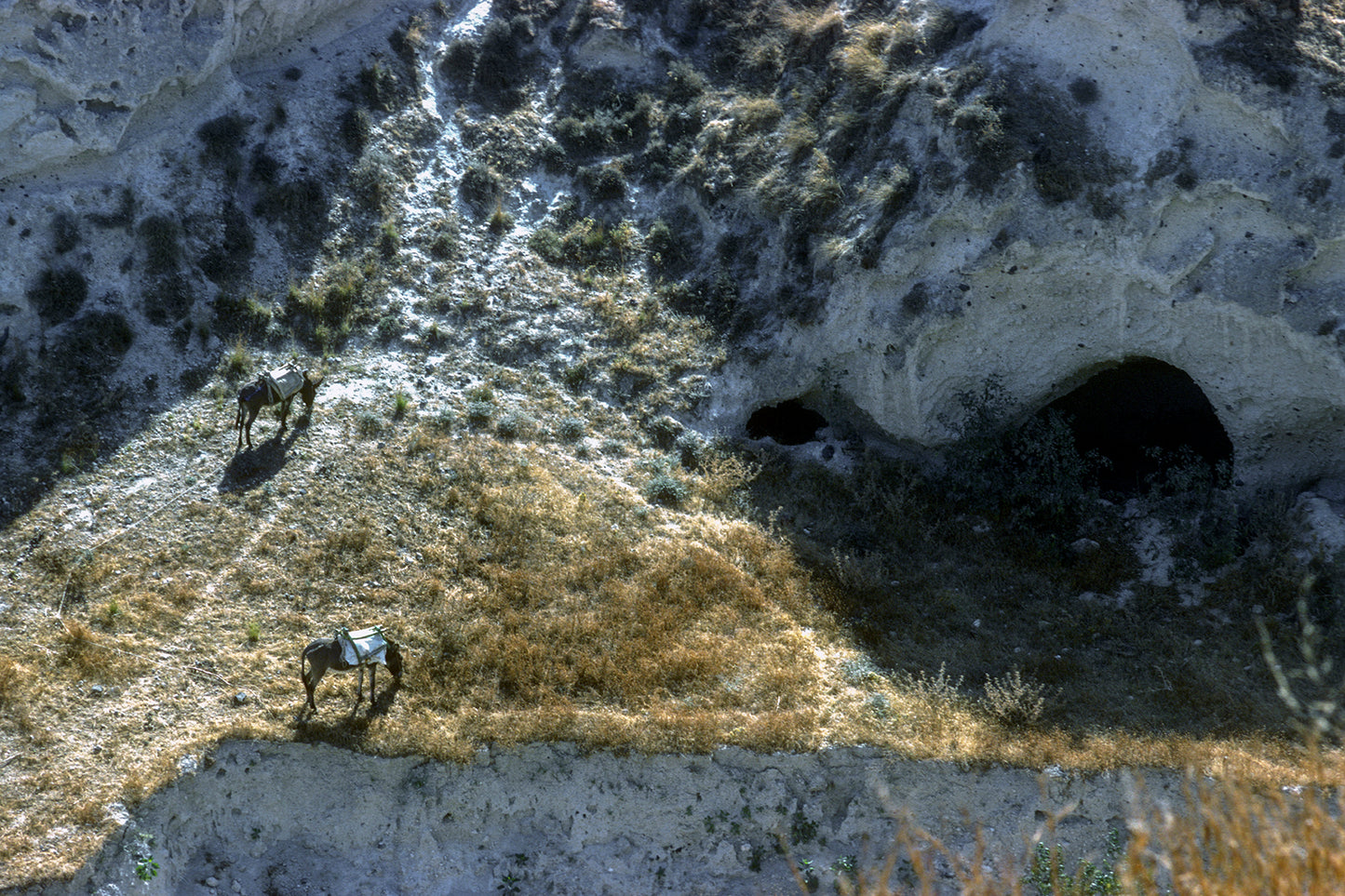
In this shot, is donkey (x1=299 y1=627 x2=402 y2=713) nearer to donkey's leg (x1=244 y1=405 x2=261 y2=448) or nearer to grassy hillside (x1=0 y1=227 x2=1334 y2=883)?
grassy hillside (x1=0 y1=227 x2=1334 y2=883)

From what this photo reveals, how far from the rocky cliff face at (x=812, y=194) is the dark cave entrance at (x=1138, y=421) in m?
0.07

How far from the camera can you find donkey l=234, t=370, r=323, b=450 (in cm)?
1571

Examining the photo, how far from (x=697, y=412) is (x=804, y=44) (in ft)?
27.3

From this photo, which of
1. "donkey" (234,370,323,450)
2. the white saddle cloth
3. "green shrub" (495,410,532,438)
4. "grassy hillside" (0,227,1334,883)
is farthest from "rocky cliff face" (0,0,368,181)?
the white saddle cloth

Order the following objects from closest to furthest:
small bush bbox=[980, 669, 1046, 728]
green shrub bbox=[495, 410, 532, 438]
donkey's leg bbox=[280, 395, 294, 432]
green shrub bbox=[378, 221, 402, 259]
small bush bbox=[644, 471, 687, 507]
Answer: small bush bbox=[980, 669, 1046, 728] → donkey's leg bbox=[280, 395, 294, 432] → small bush bbox=[644, 471, 687, 507] → green shrub bbox=[495, 410, 532, 438] → green shrub bbox=[378, 221, 402, 259]

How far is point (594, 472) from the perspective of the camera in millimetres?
17438

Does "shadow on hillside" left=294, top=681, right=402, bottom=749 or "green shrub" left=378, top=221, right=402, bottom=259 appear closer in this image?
"shadow on hillside" left=294, top=681, right=402, bottom=749

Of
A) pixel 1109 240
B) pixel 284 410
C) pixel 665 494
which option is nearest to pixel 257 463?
pixel 284 410

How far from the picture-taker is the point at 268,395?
15.8 meters

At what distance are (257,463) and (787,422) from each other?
9.50 metres

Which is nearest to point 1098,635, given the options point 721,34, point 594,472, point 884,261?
point 884,261

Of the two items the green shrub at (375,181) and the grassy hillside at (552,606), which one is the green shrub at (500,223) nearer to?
the green shrub at (375,181)

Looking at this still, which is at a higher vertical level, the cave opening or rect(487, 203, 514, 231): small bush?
rect(487, 203, 514, 231): small bush

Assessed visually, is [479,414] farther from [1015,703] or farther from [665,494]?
[1015,703]
